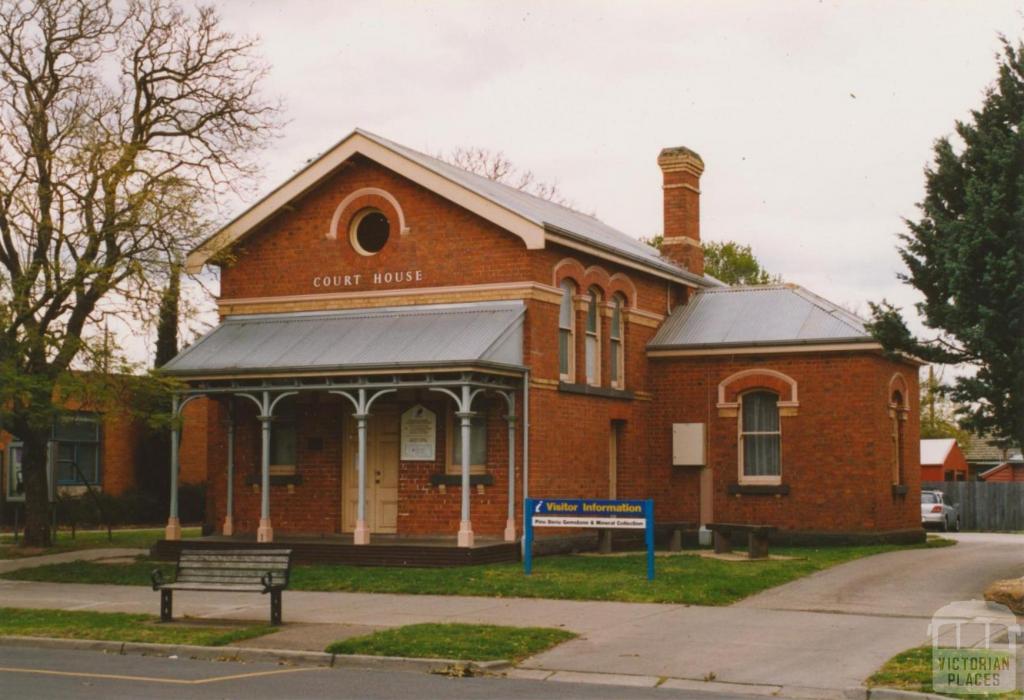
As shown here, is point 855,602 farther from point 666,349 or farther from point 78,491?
point 78,491

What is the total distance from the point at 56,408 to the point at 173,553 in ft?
10.7

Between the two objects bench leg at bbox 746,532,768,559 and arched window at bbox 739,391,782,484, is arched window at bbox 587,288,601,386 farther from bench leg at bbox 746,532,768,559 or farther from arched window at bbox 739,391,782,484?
bench leg at bbox 746,532,768,559

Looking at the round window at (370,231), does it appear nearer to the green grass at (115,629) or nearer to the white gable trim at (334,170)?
the white gable trim at (334,170)

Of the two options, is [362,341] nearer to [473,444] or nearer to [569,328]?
[473,444]

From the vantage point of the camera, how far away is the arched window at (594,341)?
26.4 metres

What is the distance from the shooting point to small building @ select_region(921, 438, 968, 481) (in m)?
52.8

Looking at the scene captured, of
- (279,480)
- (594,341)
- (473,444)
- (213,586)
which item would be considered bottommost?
(213,586)

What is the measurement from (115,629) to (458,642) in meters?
4.17

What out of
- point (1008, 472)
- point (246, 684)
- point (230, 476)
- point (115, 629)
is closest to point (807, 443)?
point (230, 476)

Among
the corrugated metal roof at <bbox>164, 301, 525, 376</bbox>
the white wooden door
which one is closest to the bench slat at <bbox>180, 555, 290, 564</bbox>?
the corrugated metal roof at <bbox>164, 301, 525, 376</bbox>

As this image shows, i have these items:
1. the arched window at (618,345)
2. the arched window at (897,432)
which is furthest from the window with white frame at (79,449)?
the arched window at (897,432)

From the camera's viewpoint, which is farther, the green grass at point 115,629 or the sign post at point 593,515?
the sign post at point 593,515

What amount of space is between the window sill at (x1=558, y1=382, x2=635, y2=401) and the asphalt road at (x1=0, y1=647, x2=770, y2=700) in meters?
12.4

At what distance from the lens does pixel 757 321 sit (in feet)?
94.8
